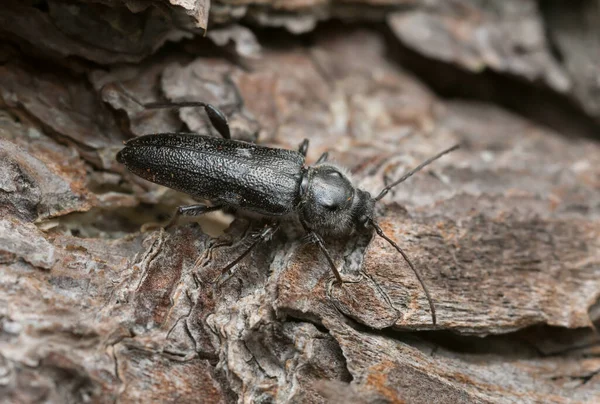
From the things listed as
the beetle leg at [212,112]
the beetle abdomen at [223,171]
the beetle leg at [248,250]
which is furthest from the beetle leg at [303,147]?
the beetle leg at [248,250]

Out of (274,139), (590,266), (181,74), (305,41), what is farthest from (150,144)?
(590,266)

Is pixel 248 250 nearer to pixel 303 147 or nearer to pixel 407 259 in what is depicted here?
pixel 407 259

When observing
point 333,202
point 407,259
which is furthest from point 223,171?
point 407,259

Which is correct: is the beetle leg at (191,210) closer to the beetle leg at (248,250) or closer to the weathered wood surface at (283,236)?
the weathered wood surface at (283,236)

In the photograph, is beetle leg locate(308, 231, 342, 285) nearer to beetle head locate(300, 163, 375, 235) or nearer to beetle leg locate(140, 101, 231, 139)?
beetle head locate(300, 163, 375, 235)

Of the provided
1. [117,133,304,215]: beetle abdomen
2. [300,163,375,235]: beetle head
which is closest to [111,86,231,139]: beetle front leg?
[117,133,304,215]: beetle abdomen

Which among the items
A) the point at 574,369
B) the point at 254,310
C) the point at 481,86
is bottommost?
the point at 254,310

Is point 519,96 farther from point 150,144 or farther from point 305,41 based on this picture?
point 150,144
